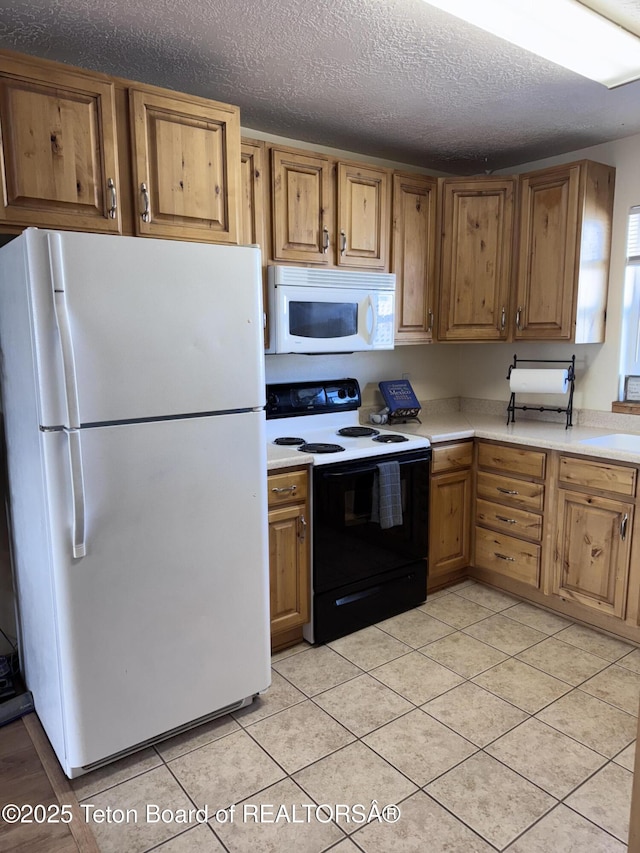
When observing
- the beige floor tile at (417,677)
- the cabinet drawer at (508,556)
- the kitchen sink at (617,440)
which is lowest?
the beige floor tile at (417,677)

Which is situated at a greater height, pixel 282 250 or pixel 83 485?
pixel 282 250

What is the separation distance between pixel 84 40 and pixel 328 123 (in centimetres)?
120

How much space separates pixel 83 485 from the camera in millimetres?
1743

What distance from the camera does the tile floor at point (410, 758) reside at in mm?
1700

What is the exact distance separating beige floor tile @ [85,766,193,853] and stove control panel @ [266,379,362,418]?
5.48ft

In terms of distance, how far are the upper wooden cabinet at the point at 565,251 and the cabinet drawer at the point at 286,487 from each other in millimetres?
1628

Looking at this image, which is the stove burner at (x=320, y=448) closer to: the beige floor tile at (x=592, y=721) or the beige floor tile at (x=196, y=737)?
the beige floor tile at (x=196, y=737)

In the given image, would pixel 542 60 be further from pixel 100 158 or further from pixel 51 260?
pixel 51 260

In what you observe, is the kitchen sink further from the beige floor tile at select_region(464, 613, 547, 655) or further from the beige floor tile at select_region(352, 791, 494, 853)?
the beige floor tile at select_region(352, 791, 494, 853)

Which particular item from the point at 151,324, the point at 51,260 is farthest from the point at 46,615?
the point at 51,260

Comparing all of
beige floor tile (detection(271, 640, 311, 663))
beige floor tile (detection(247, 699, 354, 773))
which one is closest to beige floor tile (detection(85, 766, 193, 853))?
beige floor tile (detection(247, 699, 354, 773))

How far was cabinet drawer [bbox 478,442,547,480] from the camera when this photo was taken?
2.95m

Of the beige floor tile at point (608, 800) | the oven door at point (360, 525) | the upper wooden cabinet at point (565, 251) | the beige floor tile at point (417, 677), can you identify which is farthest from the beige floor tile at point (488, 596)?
the upper wooden cabinet at point (565, 251)

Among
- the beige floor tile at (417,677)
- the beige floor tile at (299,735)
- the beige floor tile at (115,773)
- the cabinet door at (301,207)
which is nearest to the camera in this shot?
the beige floor tile at (115,773)
